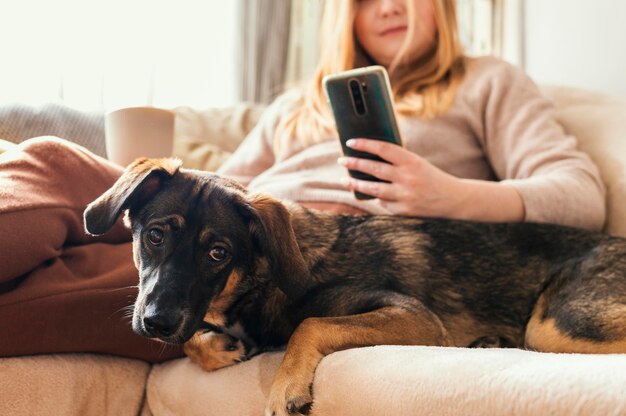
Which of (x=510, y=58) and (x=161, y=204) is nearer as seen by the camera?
(x=161, y=204)

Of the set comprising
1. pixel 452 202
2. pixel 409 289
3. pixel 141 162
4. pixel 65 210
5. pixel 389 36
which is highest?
pixel 389 36

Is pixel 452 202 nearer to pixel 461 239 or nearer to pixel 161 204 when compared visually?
pixel 461 239

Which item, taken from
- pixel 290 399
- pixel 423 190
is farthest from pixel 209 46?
pixel 290 399

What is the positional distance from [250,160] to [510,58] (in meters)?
2.28

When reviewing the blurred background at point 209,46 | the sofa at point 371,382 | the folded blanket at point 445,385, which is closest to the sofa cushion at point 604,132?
the sofa at point 371,382

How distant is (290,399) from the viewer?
125cm

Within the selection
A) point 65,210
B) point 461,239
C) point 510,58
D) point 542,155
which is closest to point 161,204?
point 65,210

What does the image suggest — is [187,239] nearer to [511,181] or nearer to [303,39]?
[511,181]

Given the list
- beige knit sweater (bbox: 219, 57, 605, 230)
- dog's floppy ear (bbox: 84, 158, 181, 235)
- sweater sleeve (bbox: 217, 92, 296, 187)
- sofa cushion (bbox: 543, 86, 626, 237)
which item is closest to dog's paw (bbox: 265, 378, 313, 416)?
dog's floppy ear (bbox: 84, 158, 181, 235)

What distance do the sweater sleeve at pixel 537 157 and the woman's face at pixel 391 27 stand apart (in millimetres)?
331

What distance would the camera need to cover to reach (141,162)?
1622 millimetres

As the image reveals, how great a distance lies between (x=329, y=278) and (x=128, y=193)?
55 cm

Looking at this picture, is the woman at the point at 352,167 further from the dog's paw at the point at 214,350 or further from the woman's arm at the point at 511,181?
the dog's paw at the point at 214,350

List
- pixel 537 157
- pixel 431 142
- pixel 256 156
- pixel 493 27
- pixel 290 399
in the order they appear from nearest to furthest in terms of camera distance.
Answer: pixel 290 399 → pixel 537 157 → pixel 431 142 → pixel 256 156 → pixel 493 27
